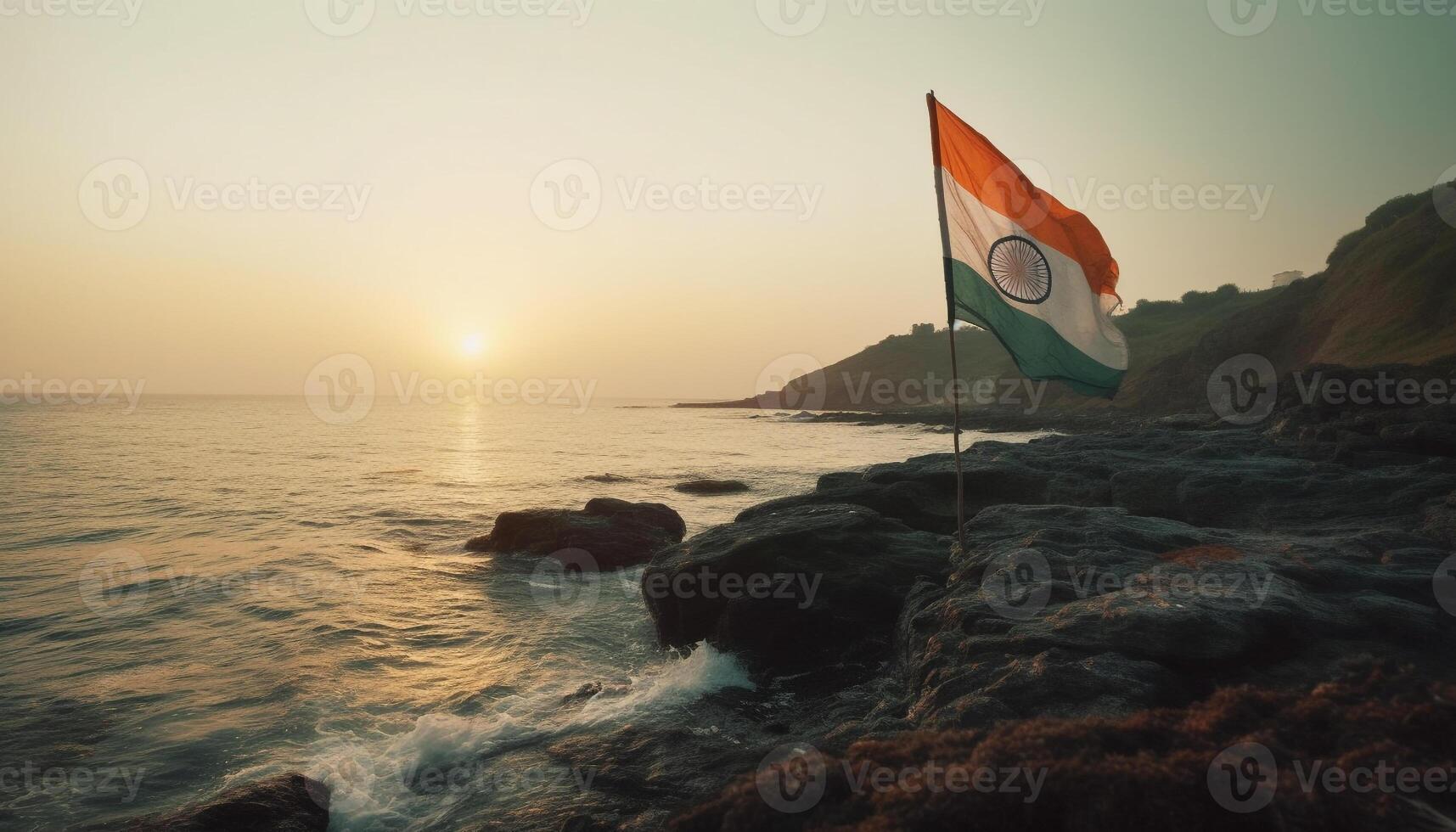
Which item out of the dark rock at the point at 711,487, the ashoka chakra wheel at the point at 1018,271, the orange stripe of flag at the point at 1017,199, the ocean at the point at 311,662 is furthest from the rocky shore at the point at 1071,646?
the dark rock at the point at 711,487

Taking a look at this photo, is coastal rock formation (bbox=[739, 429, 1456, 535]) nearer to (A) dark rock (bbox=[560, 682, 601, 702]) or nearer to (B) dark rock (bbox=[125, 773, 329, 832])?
(A) dark rock (bbox=[560, 682, 601, 702])

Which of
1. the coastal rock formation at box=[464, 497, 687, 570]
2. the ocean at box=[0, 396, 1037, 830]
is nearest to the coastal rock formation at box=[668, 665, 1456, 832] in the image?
the ocean at box=[0, 396, 1037, 830]

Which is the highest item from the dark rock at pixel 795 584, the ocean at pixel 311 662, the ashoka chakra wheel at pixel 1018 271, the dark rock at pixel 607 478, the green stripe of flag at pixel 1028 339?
the ashoka chakra wheel at pixel 1018 271

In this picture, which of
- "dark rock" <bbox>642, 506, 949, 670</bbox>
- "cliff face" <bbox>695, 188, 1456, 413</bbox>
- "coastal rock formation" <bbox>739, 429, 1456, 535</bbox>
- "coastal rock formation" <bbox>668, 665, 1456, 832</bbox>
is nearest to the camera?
"coastal rock formation" <bbox>668, 665, 1456, 832</bbox>

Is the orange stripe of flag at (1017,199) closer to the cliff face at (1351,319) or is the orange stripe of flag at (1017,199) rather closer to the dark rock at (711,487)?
the dark rock at (711,487)

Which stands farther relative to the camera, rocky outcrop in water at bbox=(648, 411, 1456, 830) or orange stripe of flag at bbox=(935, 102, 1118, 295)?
orange stripe of flag at bbox=(935, 102, 1118, 295)

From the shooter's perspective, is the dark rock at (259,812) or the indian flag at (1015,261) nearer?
the dark rock at (259,812)

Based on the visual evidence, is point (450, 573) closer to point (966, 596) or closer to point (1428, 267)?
point (966, 596)
